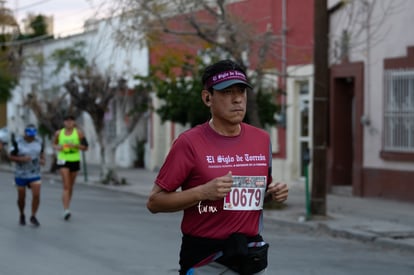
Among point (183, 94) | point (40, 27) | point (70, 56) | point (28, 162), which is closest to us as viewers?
point (28, 162)

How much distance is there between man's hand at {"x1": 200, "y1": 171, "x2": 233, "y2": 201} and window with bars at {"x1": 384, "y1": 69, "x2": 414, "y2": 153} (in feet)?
47.1

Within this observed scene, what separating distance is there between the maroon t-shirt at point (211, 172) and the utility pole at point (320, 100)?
1057 cm

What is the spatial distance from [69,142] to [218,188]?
11.3m

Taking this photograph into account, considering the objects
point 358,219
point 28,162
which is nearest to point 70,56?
point 28,162

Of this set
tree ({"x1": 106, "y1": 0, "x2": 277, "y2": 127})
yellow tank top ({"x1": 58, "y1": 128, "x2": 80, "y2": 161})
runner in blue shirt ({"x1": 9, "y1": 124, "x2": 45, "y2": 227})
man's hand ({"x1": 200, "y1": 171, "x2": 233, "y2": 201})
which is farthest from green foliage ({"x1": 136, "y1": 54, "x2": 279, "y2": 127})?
man's hand ({"x1": 200, "y1": 171, "x2": 233, "y2": 201})

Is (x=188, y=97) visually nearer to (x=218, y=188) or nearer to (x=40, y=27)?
(x=218, y=188)

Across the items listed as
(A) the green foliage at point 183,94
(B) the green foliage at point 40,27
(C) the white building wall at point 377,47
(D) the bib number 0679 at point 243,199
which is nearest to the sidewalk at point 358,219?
(C) the white building wall at point 377,47

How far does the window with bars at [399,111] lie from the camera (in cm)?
1834

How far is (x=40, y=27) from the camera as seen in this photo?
170ft

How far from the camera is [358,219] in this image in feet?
50.9

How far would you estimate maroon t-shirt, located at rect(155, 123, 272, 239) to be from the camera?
477 cm

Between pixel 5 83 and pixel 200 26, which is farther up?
pixel 200 26

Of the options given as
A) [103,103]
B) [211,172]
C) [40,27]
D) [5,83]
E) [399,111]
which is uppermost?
[40,27]

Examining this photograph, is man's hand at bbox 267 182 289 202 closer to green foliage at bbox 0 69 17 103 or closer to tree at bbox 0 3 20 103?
tree at bbox 0 3 20 103
